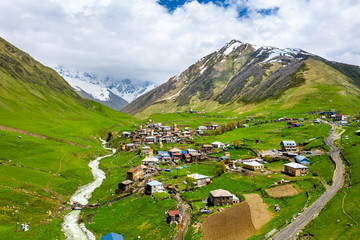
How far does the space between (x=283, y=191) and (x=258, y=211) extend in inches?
542

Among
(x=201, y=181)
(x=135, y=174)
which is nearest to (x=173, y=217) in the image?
(x=201, y=181)

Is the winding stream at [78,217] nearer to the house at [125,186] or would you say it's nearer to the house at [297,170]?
the house at [125,186]

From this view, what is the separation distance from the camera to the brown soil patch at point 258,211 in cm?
5321

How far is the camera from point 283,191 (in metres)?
66.4

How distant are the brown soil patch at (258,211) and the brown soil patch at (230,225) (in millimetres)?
1184

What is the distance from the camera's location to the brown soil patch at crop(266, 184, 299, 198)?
6439 cm

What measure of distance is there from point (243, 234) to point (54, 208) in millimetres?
59114

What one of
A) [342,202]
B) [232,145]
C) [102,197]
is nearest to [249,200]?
[342,202]

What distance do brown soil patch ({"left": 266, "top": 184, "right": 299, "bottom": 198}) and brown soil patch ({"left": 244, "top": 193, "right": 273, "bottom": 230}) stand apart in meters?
4.71

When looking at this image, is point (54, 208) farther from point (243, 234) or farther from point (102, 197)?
point (243, 234)

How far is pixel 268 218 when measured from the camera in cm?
5431

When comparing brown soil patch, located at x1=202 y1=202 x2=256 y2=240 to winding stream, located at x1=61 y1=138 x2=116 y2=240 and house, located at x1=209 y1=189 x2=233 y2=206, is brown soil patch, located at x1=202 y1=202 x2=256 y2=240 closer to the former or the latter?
house, located at x1=209 y1=189 x2=233 y2=206

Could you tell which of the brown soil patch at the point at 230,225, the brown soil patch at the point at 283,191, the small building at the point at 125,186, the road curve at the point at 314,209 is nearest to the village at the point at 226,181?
the brown soil patch at the point at 283,191

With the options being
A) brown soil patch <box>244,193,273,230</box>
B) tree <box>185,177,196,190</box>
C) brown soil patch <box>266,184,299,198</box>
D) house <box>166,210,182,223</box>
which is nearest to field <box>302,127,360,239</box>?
brown soil patch <box>244,193,273,230</box>
